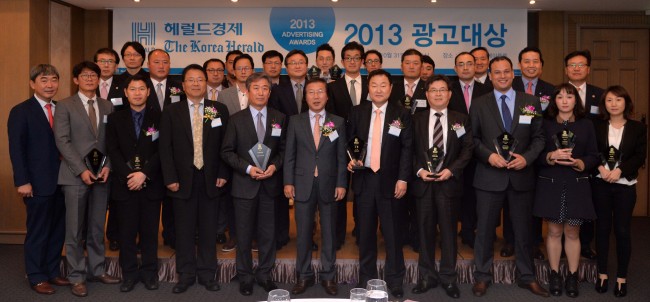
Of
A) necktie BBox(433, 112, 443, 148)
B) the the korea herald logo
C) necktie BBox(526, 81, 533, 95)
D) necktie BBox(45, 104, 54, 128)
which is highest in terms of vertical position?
the the korea herald logo

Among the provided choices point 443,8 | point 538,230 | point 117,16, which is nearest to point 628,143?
point 538,230

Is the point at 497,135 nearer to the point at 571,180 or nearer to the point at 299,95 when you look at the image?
the point at 571,180

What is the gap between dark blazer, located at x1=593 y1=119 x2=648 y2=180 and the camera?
3.94m

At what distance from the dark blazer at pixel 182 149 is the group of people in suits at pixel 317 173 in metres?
0.01

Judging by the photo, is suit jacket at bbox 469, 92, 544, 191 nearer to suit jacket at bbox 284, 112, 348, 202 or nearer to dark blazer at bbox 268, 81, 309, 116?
suit jacket at bbox 284, 112, 348, 202

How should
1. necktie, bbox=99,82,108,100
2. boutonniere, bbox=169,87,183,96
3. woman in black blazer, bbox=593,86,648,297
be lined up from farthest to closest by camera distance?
1. necktie, bbox=99,82,108,100
2. boutonniere, bbox=169,87,183,96
3. woman in black blazer, bbox=593,86,648,297

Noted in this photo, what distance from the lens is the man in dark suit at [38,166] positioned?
159 inches

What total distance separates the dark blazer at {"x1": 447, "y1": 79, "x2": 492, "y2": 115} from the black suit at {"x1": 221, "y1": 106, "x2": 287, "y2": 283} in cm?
142

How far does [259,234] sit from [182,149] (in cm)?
84

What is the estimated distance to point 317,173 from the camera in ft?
13.1

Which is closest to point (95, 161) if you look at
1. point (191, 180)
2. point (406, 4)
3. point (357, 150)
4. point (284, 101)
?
point (191, 180)

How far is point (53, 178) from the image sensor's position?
13.4 feet

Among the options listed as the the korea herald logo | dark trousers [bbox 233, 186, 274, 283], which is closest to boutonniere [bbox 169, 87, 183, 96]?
dark trousers [bbox 233, 186, 274, 283]

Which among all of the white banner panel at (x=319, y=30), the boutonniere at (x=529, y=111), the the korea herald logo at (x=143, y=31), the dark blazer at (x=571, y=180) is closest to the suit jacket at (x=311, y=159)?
the boutonniere at (x=529, y=111)
